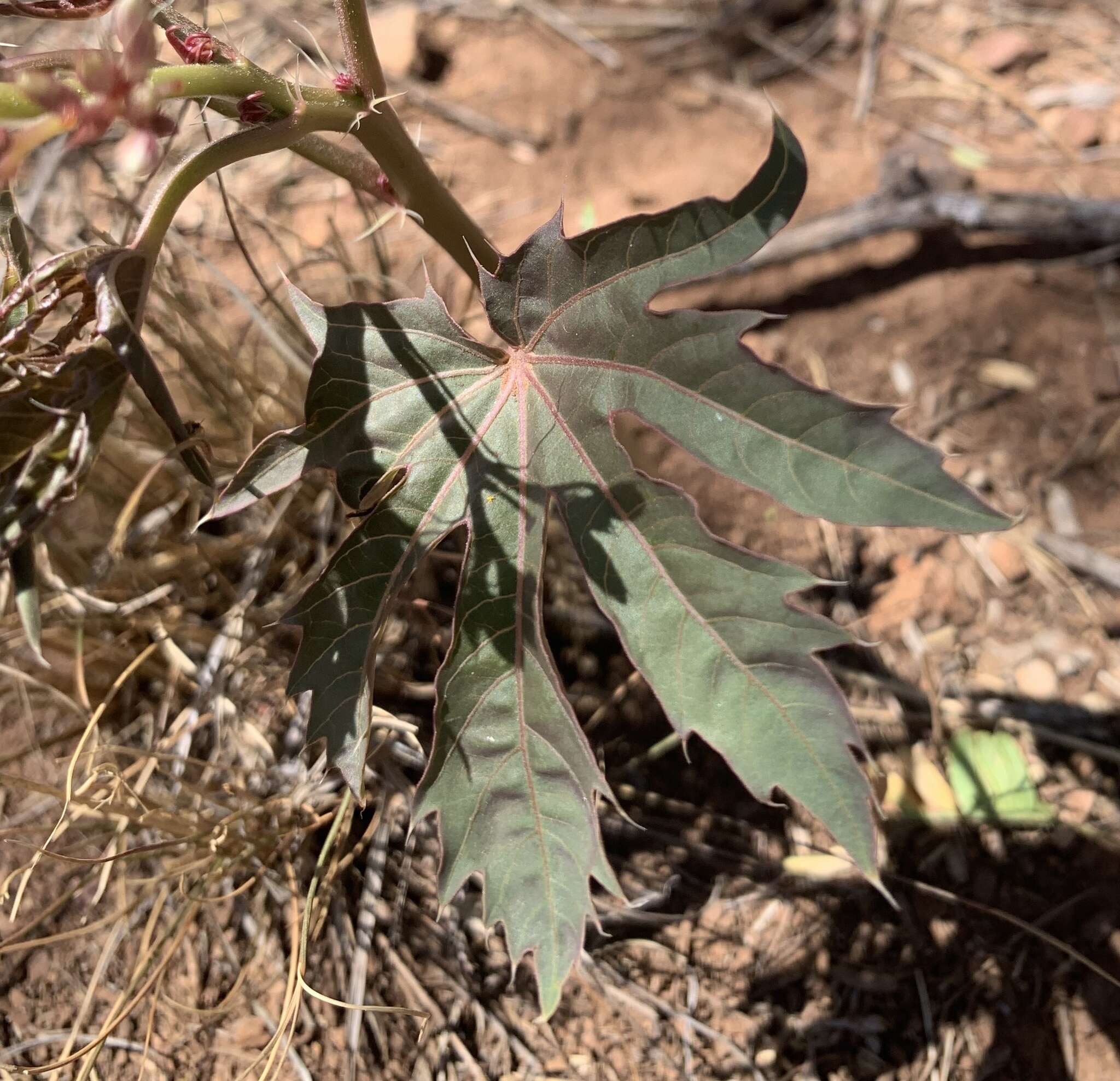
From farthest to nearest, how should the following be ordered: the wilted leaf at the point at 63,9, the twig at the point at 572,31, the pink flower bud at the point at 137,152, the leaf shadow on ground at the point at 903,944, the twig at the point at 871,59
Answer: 1. the twig at the point at 572,31
2. the twig at the point at 871,59
3. the leaf shadow on ground at the point at 903,944
4. the wilted leaf at the point at 63,9
5. the pink flower bud at the point at 137,152

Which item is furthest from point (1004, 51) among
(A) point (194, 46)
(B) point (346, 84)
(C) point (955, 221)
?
(A) point (194, 46)

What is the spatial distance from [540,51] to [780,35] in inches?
18.8

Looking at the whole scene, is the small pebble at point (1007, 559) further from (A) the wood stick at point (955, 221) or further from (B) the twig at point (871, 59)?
(B) the twig at point (871, 59)

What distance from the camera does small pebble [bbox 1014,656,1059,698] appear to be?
1171 mm

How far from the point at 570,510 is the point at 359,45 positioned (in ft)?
1.35

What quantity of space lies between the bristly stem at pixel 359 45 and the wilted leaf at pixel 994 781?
3.10ft

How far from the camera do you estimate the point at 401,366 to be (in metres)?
0.81

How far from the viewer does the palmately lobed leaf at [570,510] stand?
2.37 feet

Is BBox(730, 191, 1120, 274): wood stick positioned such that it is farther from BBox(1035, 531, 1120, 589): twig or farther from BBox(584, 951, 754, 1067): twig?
BBox(584, 951, 754, 1067): twig

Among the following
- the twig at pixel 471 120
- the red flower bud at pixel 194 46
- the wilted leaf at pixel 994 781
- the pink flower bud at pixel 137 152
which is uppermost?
the pink flower bud at pixel 137 152

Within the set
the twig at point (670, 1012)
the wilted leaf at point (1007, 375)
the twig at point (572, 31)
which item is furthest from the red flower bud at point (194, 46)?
the twig at point (572, 31)

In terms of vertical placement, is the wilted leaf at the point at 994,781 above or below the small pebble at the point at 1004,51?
below

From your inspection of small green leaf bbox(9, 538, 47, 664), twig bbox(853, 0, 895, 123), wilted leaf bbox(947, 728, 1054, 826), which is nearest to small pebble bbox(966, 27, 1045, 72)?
twig bbox(853, 0, 895, 123)

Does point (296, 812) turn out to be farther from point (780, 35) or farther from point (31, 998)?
point (780, 35)
